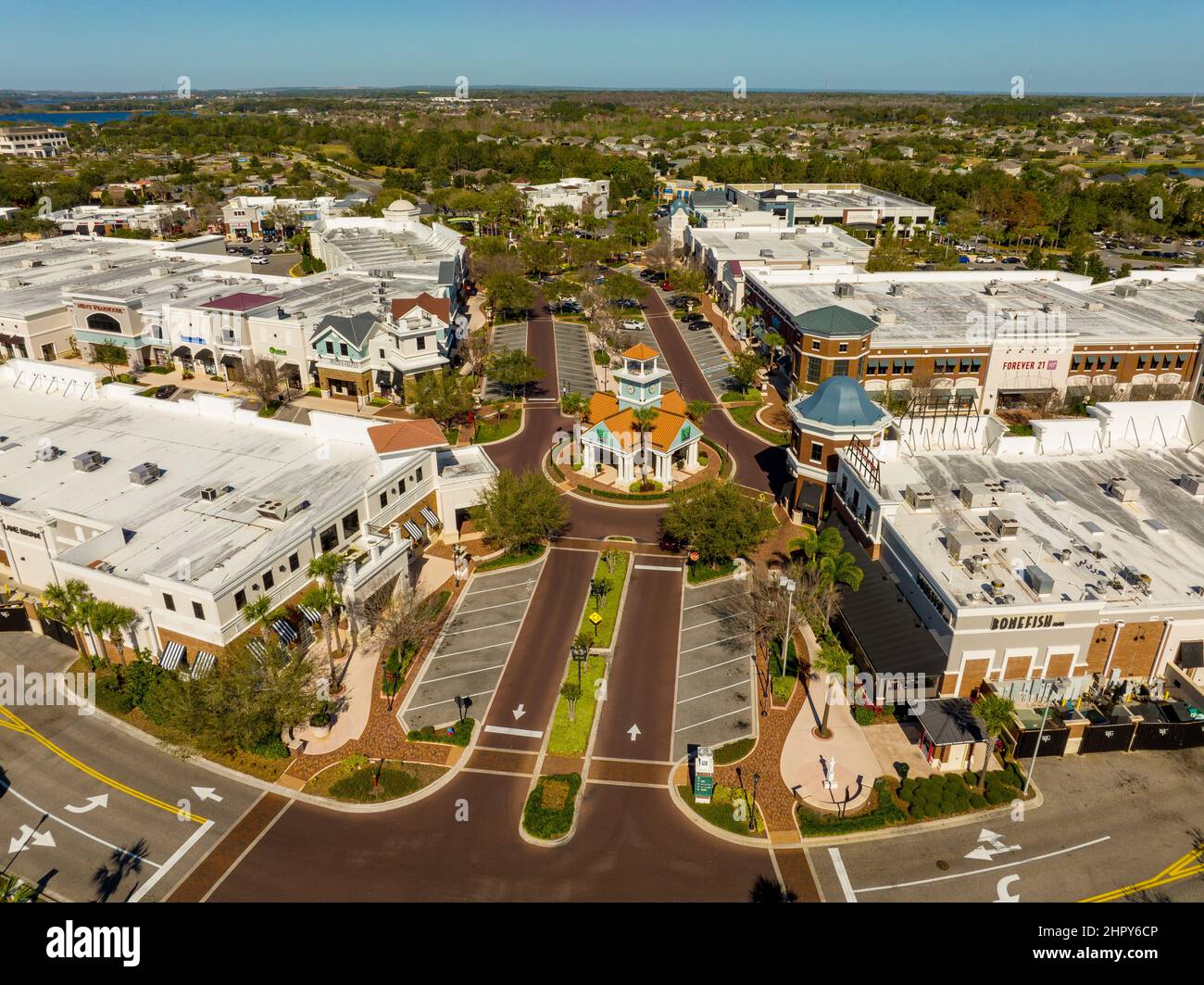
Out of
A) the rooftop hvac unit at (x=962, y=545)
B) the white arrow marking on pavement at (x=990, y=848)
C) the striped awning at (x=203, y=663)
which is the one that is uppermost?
the rooftop hvac unit at (x=962, y=545)

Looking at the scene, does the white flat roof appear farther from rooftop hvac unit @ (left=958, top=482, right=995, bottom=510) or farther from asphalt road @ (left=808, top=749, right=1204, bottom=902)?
rooftop hvac unit @ (left=958, top=482, right=995, bottom=510)

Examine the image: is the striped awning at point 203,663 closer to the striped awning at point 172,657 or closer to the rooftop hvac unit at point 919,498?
the striped awning at point 172,657

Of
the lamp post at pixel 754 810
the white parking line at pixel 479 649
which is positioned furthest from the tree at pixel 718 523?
the lamp post at pixel 754 810

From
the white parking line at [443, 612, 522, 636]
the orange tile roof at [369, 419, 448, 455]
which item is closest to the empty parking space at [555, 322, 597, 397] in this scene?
the orange tile roof at [369, 419, 448, 455]

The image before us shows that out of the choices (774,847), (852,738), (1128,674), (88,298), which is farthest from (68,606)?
(88,298)

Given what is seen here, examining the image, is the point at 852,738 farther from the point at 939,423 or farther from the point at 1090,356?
the point at 1090,356

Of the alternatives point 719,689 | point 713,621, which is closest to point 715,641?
point 713,621
